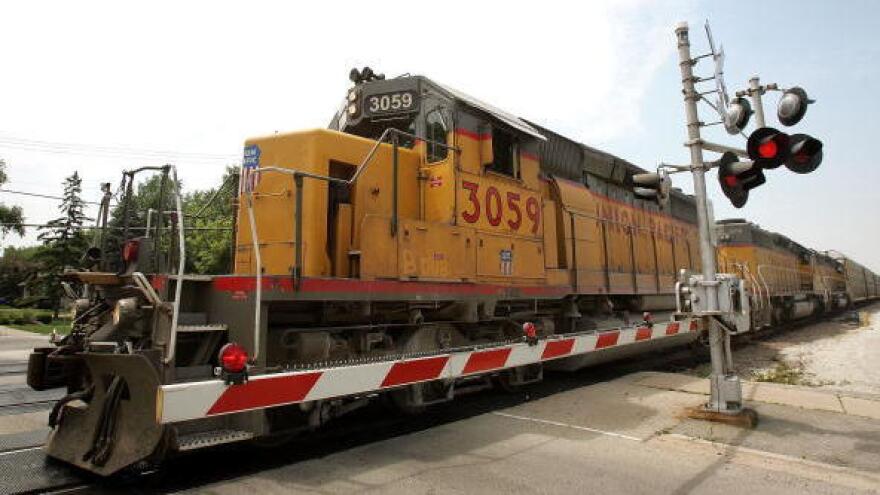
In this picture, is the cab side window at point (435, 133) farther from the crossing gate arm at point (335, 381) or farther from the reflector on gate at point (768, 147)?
the reflector on gate at point (768, 147)

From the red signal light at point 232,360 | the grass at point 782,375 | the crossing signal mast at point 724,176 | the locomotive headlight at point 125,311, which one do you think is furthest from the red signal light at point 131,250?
the grass at point 782,375

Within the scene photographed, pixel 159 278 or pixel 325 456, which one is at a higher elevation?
pixel 159 278

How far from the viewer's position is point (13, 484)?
3.88m

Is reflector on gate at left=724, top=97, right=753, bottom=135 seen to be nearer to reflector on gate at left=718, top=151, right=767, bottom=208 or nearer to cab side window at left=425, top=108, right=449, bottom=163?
reflector on gate at left=718, top=151, right=767, bottom=208

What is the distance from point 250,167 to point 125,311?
1973 mm

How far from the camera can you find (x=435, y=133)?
631 cm

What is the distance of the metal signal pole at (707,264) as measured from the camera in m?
5.71

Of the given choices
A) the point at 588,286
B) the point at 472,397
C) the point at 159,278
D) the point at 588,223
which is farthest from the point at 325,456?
the point at 588,223

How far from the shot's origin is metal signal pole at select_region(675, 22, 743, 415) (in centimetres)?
571

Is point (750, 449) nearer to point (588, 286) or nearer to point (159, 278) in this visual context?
point (588, 286)

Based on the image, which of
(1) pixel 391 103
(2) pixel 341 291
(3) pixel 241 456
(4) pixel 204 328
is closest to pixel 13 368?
(3) pixel 241 456

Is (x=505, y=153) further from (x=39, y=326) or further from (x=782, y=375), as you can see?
(x=39, y=326)

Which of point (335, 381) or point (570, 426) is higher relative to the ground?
point (335, 381)

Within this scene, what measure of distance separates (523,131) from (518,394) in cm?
350
